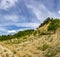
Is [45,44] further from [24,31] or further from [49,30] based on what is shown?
[24,31]

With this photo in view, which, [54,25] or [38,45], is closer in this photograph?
[38,45]

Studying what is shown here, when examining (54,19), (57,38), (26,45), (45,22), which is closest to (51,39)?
(57,38)

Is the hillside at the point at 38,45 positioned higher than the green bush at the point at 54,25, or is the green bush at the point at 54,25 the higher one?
the green bush at the point at 54,25

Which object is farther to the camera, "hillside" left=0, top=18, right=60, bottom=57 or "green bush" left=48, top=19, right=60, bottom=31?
"green bush" left=48, top=19, right=60, bottom=31

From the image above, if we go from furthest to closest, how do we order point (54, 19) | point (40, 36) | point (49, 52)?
point (54, 19)
point (40, 36)
point (49, 52)

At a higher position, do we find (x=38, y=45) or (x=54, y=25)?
(x=54, y=25)

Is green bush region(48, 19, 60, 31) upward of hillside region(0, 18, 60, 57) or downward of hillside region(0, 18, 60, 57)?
upward

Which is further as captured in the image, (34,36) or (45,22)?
(45,22)

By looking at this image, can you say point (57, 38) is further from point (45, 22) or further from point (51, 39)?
point (45, 22)

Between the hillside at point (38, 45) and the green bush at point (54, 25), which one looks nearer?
the hillside at point (38, 45)

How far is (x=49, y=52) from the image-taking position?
3312 centimetres

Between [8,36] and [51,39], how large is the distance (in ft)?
46.1

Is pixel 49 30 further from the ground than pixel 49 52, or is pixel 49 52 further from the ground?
pixel 49 30

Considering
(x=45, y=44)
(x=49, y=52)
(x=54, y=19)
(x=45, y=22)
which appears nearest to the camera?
(x=49, y=52)
